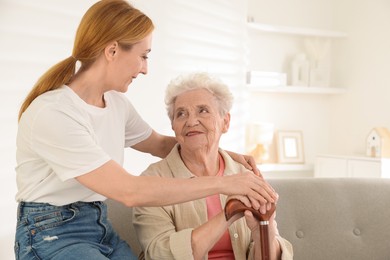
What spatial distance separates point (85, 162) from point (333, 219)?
1.17 metres

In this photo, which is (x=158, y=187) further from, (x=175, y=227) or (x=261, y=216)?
(x=175, y=227)

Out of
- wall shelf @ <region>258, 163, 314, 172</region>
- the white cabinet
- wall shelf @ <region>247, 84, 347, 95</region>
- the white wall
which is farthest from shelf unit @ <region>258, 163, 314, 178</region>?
wall shelf @ <region>247, 84, 347, 95</region>

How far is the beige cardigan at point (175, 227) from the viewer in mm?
1951

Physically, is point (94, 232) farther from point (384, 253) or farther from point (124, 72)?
point (384, 253)

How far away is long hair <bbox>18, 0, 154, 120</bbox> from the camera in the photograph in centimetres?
180

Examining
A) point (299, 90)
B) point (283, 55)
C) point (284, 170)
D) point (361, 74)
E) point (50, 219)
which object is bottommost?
point (284, 170)

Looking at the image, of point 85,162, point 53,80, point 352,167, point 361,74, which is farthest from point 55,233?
point 361,74

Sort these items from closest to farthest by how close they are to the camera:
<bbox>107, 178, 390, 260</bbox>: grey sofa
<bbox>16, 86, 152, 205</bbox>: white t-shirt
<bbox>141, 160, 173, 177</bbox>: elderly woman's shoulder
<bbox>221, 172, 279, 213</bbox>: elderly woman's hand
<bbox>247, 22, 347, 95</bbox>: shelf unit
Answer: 1. <bbox>16, 86, 152, 205</bbox>: white t-shirt
2. <bbox>221, 172, 279, 213</bbox>: elderly woman's hand
3. <bbox>141, 160, 173, 177</bbox>: elderly woman's shoulder
4. <bbox>107, 178, 390, 260</bbox>: grey sofa
5. <bbox>247, 22, 347, 95</bbox>: shelf unit

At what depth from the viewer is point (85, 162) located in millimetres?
1639

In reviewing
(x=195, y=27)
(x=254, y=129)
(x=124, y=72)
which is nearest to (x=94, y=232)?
(x=124, y=72)

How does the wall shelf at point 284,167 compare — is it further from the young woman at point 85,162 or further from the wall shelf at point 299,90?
the young woman at point 85,162

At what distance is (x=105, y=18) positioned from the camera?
1806 millimetres

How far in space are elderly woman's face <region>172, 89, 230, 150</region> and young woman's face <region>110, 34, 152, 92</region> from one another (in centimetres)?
38

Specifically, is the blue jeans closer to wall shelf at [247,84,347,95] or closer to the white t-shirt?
the white t-shirt
